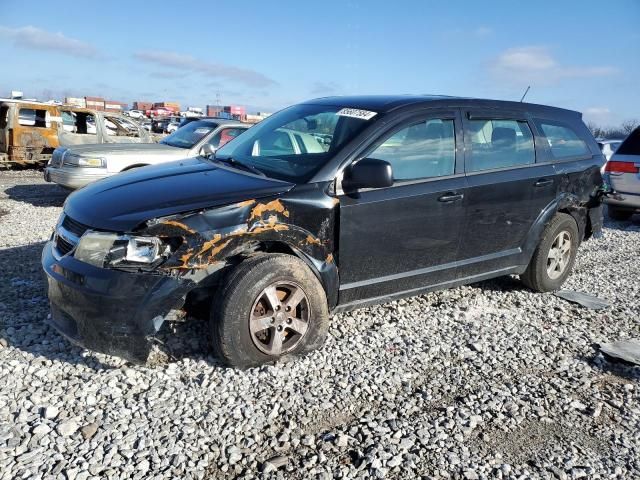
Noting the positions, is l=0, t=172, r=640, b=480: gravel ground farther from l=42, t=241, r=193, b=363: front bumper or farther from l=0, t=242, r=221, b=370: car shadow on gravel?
l=42, t=241, r=193, b=363: front bumper

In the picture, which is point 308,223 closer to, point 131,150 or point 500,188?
point 500,188

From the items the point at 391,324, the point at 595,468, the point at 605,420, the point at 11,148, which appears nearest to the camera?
the point at 595,468

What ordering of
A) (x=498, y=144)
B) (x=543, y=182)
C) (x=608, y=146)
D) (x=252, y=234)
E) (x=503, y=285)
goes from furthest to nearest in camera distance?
(x=608, y=146), (x=503, y=285), (x=543, y=182), (x=498, y=144), (x=252, y=234)

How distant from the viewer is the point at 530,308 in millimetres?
4805

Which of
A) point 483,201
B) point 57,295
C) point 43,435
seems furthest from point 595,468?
point 57,295

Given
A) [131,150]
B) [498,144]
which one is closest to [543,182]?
[498,144]

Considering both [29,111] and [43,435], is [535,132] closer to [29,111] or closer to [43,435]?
[43,435]

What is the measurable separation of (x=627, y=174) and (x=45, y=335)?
9.27 m

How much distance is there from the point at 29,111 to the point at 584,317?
13.4 m

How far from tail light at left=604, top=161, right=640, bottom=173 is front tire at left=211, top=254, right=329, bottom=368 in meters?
7.81

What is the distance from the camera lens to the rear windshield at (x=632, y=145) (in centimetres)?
907

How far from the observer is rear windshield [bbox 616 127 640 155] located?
29.8 feet

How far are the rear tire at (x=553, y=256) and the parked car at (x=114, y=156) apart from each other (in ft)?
18.5

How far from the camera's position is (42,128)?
→ 518 inches
